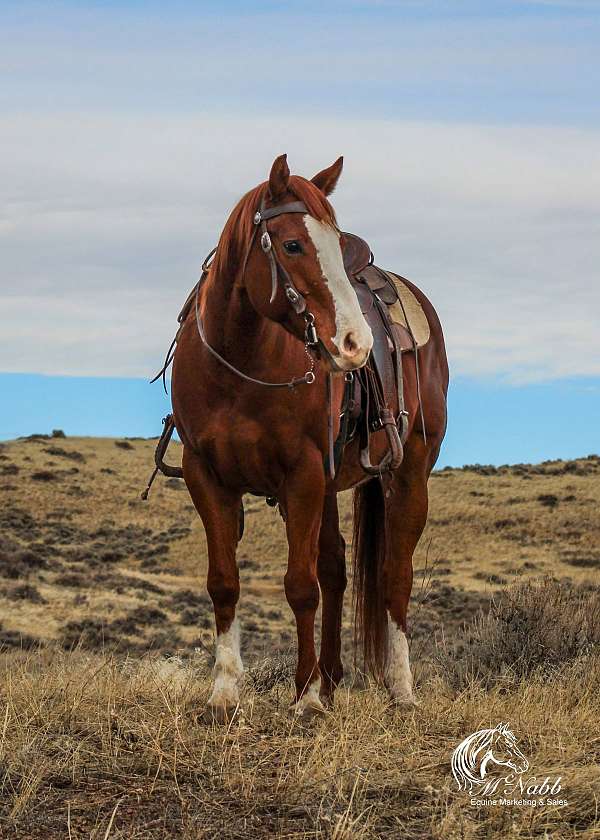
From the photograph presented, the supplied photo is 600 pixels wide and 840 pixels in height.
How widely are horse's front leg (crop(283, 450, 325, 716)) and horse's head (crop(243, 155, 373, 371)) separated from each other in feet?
2.90

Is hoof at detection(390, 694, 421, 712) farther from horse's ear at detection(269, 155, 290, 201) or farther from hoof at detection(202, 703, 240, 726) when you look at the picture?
horse's ear at detection(269, 155, 290, 201)

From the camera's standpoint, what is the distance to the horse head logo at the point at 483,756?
4969 millimetres

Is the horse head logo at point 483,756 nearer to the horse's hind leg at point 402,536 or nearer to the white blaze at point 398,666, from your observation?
the white blaze at point 398,666

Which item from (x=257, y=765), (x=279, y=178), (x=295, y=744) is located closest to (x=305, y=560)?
(x=295, y=744)

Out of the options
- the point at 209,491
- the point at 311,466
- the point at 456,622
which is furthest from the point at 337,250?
the point at 456,622

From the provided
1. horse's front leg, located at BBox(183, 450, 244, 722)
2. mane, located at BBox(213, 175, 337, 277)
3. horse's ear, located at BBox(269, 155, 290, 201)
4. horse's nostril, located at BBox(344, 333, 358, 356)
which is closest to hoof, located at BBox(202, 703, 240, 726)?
horse's front leg, located at BBox(183, 450, 244, 722)

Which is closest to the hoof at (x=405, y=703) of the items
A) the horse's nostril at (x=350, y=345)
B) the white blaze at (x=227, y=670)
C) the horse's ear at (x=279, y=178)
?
the white blaze at (x=227, y=670)

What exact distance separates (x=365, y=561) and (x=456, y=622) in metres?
19.9

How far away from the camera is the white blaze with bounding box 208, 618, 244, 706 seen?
6.09 meters

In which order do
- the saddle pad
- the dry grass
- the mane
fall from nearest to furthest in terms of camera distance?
the dry grass, the mane, the saddle pad

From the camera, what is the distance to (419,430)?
8.12m

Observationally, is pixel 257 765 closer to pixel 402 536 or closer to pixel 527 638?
pixel 402 536

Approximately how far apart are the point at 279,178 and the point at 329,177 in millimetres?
658

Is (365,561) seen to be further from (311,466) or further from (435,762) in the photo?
(435,762)
